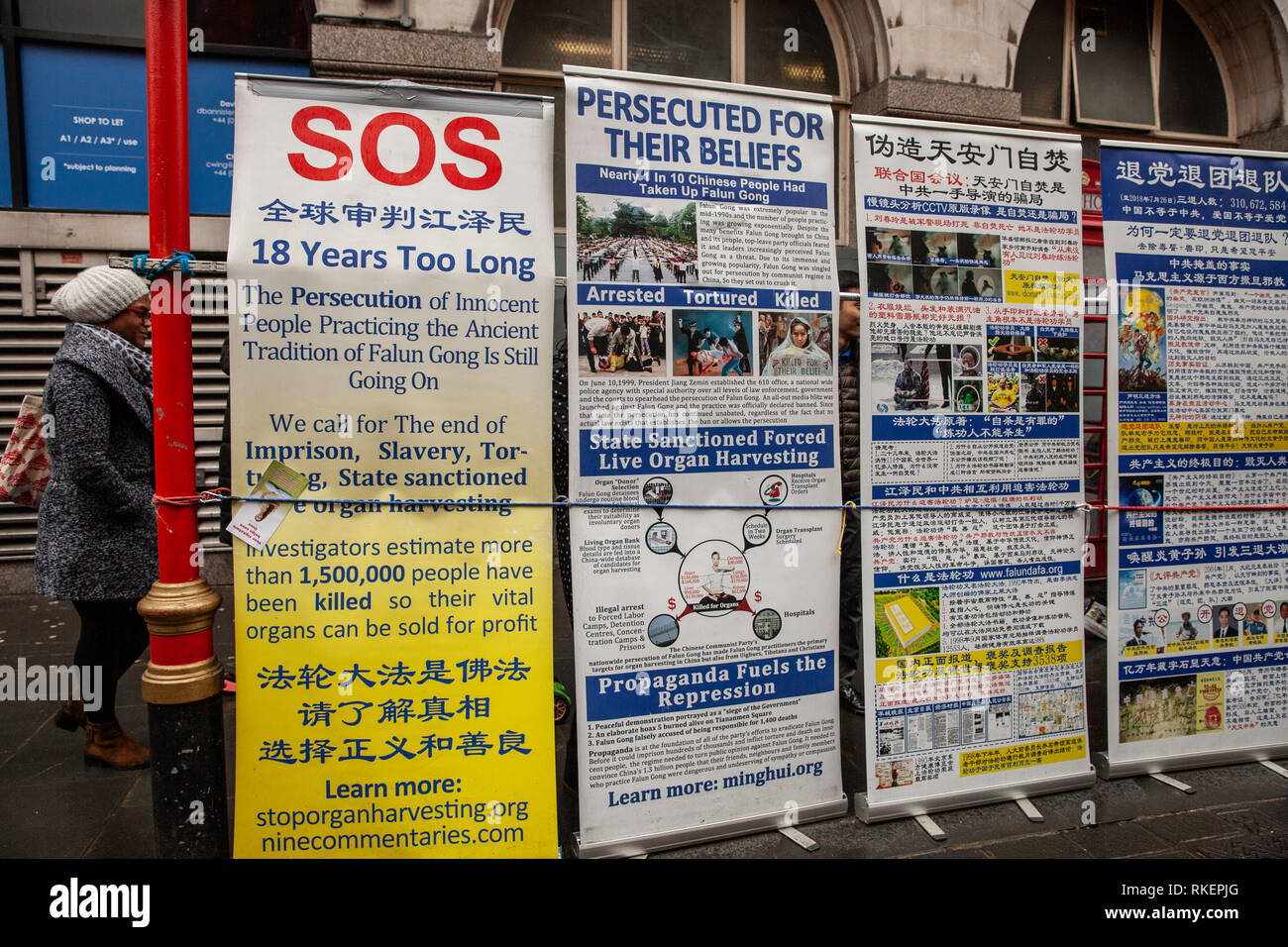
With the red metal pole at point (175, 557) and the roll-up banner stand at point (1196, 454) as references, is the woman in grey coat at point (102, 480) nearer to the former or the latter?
the red metal pole at point (175, 557)

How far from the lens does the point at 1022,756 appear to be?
138 inches

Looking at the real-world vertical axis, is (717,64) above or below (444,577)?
above

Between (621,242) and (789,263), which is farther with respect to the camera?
(789,263)

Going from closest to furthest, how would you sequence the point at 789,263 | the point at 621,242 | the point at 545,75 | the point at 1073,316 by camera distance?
1. the point at 621,242
2. the point at 789,263
3. the point at 1073,316
4. the point at 545,75

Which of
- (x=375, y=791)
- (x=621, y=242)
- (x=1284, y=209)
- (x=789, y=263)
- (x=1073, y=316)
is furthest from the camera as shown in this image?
(x=1284, y=209)

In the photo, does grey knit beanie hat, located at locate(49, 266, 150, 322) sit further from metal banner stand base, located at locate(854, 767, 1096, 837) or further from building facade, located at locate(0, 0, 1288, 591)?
metal banner stand base, located at locate(854, 767, 1096, 837)

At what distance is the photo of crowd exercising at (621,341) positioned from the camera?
291 cm

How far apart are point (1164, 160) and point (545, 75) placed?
15.8ft

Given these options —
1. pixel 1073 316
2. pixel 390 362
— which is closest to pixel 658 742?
pixel 390 362

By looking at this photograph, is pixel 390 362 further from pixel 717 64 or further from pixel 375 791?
pixel 717 64

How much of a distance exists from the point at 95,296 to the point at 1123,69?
9046mm

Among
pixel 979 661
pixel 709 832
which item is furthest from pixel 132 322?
pixel 979 661

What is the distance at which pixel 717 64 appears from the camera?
722 centimetres

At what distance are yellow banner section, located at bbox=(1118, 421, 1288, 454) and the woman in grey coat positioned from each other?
436cm
